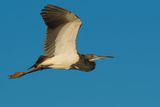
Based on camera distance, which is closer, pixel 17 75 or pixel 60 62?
pixel 60 62

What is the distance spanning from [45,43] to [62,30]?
2.34 feet

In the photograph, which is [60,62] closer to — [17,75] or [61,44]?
[61,44]

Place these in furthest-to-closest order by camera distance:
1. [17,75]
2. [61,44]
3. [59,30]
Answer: [17,75] < [61,44] < [59,30]

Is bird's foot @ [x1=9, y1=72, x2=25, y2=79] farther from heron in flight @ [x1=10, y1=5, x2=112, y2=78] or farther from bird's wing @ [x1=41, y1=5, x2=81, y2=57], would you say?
bird's wing @ [x1=41, y1=5, x2=81, y2=57]

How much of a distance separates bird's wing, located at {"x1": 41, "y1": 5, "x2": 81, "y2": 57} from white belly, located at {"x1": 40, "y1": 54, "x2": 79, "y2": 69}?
14 cm

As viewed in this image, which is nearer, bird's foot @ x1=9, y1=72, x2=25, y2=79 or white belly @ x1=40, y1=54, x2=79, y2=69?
white belly @ x1=40, y1=54, x2=79, y2=69

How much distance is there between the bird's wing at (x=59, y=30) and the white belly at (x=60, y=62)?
0.46 ft

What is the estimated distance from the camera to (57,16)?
22672mm

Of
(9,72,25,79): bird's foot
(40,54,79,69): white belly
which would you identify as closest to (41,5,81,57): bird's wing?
(40,54,79,69): white belly

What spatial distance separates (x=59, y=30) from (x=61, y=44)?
0.71 meters

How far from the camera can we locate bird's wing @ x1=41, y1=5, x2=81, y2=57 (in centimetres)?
2256

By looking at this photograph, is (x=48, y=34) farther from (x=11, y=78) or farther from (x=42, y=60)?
(x=11, y=78)

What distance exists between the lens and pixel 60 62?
78.4ft

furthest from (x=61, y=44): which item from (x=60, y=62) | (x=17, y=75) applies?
(x=17, y=75)
